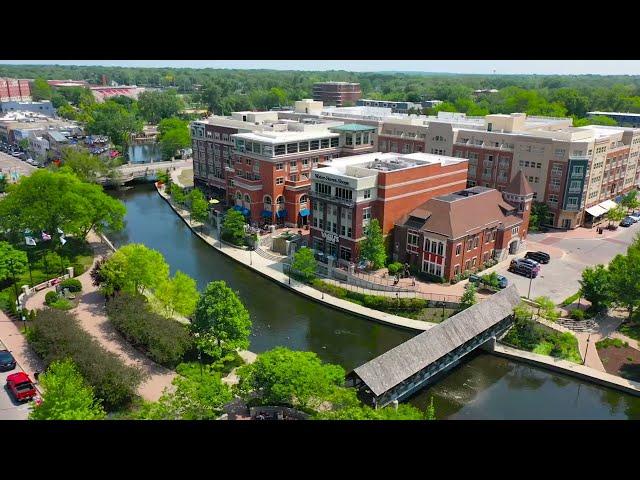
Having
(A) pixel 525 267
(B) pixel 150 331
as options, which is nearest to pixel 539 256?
(A) pixel 525 267

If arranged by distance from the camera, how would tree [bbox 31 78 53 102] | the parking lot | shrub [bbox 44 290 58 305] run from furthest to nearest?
tree [bbox 31 78 53 102]
shrub [bbox 44 290 58 305]
the parking lot

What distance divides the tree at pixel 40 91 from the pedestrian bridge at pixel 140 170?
219ft

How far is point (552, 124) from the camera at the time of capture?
56.3 metres

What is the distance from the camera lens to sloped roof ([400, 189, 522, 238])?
1355 inches

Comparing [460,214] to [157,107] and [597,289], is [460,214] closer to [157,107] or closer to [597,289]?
[597,289]

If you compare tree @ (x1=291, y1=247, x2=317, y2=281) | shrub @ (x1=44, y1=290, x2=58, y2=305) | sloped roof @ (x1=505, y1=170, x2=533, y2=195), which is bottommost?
shrub @ (x1=44, y1=290, x2=58, y2=305)

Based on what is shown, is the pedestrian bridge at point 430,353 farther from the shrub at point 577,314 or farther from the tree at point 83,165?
the tree at point 83,165

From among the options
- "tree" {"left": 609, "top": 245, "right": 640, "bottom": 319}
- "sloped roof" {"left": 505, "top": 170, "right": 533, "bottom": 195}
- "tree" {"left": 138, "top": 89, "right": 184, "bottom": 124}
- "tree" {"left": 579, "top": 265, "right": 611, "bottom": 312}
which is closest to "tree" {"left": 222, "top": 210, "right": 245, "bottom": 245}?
"sloped roof" {"left": 505, "top": 170, "right": 533, "bottom": 195}

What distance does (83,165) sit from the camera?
57.7 metres

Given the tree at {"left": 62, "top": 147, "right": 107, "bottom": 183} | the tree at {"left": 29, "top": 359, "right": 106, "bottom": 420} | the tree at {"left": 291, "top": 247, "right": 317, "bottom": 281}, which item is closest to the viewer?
the tree at {"left": 29, "top": 359, "right": 106, "bottom": 420}

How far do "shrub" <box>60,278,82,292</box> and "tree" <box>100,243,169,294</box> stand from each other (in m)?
2.68

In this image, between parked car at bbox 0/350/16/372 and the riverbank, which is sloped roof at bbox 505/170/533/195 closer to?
the riverbank
